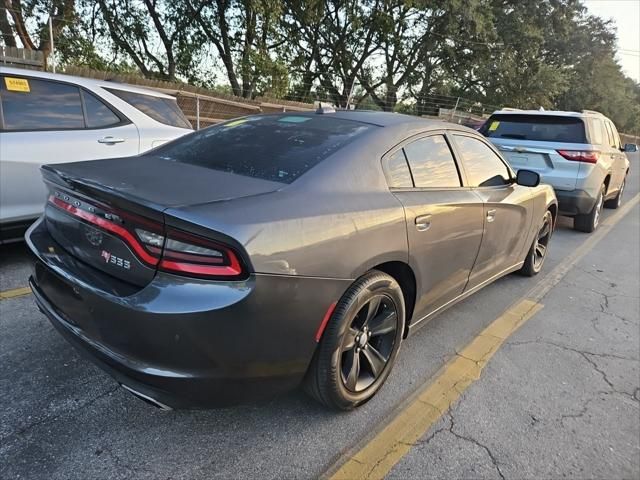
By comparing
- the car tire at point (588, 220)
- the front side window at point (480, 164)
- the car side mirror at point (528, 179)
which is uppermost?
the front side window at point (480, 164)

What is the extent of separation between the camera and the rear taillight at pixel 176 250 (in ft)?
5.83

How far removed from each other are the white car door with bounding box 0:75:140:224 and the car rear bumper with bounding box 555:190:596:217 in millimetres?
5878

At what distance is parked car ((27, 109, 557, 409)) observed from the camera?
1.79 m

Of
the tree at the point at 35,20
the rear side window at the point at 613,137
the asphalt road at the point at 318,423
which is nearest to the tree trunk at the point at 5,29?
the tree at the point at 35,20

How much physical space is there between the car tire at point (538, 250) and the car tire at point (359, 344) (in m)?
2.65

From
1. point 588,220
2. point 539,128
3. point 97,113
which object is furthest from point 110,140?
point 588,220

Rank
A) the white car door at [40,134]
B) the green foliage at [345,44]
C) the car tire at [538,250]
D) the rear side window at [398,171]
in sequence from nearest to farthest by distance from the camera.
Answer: the rear side window at [398,171] → the white car door at [40,134] → the car tire at [538,250] → the green foliage at [345,44]

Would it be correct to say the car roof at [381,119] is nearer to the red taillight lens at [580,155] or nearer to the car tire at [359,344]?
the car tire at [359,344]

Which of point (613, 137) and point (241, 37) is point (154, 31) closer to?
point (241, 37)

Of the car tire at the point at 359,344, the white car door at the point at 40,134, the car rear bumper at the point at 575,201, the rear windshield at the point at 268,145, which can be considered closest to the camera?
the car tire at the point at 359,344

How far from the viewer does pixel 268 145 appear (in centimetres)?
259

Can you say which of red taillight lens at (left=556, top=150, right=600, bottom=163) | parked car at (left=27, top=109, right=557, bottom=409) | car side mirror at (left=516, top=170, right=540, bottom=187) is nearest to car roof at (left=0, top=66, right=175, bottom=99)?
parked car at (left=27, top=109, right=557, bottom=409)

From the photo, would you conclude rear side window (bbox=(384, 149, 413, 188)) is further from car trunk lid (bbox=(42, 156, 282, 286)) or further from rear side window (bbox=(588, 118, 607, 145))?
rear side window (bbox=(588, 118, 607, 145))

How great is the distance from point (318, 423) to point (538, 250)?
3.55 meters
